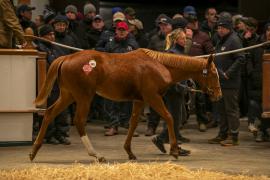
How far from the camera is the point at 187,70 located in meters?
9.85

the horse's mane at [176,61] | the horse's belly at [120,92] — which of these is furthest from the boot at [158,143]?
the horse's mane at [176,61]

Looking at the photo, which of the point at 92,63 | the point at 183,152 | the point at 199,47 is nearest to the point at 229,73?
the point at 199,47

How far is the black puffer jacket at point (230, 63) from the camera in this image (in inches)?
440

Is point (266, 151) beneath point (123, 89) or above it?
beneath

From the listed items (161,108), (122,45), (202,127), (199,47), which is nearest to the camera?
(161,108)

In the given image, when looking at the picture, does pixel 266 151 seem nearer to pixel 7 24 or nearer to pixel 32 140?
pixel 32 140

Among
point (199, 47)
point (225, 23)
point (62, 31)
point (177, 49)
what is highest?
point (225, 23)

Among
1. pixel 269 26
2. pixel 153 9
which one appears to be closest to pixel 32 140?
pixel 269 26

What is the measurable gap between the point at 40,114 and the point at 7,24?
1420mm

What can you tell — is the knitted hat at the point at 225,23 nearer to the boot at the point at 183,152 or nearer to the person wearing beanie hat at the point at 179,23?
the person wearing beanie hat at the point at 179,23

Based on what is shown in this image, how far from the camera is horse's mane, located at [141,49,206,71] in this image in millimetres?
9797

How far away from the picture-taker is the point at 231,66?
36.7 feet

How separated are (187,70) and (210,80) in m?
0.36

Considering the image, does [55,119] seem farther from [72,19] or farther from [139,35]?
[139,35]
